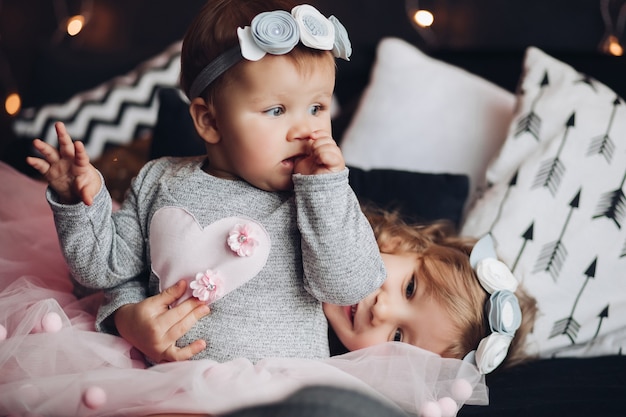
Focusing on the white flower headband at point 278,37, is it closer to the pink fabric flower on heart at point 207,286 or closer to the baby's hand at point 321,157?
the baby's hand at point 321,157

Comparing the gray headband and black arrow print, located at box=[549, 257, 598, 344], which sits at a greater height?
the gray headband

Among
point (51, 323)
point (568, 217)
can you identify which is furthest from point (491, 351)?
point (51, 323)

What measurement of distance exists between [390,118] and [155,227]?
87 cm

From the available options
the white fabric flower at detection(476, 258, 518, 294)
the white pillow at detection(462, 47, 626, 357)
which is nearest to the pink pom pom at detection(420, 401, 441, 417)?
the white fabric flower at detection(476, 258, 518, 294)

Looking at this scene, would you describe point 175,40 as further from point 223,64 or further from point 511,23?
point 223,64

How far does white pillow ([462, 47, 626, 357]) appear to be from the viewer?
1.35 m

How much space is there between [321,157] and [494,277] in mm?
452

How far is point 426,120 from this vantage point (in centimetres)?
175

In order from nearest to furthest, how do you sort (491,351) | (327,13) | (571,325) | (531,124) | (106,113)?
(491,351) → (571,325) → (531,124) → (106,113) → (327,13)

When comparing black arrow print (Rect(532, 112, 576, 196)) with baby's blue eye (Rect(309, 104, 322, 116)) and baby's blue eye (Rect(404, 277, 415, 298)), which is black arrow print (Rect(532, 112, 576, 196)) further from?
baby's blue eye (Rect(309, 104, 322, 116))

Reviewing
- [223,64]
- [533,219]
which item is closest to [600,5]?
[533,219]

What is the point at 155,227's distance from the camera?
1.09 metres

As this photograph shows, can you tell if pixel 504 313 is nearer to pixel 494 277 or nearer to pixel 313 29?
pixel 494 277

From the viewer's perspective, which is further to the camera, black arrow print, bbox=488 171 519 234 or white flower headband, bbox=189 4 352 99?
black arrow print, bbox=488 171 519 234
